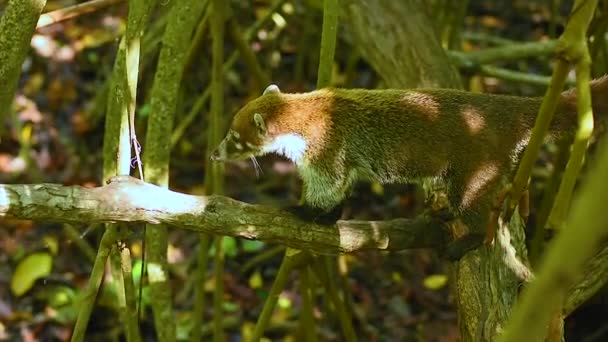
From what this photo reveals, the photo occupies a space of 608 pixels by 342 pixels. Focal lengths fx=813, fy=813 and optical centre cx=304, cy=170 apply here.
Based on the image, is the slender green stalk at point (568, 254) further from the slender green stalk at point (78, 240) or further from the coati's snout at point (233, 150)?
the slender green stalk at point (78, 240)

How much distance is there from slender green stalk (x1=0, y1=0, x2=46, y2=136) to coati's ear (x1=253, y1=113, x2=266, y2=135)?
2.82 ft

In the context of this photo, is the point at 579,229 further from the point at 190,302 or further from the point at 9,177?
the point at 9,177

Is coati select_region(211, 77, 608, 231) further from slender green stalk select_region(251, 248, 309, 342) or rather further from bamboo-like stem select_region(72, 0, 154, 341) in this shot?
bamboo-like stem select_region(72, 0, 154, 341)

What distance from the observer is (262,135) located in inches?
124

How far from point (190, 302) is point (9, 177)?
1529 millimetres

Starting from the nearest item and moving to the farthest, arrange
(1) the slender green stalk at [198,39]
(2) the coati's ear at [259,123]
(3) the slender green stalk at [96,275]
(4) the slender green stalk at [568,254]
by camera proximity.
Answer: (4) the slender green stalk at [568,254] < (3) the slender green stalk at [96,275] < (2) the coati's ear at [259,123] < (1) the slender green stalk at [198,39]

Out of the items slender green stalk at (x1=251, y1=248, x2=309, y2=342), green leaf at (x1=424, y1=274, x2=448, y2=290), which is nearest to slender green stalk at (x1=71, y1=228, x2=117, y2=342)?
slender green stalk at (x1=251, y1=248, x2=309, y2=342)

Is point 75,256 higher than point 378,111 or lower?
lower

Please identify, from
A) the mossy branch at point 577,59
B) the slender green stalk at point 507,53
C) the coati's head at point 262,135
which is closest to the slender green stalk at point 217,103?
the coati's head at point 262,135

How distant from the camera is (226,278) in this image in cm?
543

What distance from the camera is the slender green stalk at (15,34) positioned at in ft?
8.73

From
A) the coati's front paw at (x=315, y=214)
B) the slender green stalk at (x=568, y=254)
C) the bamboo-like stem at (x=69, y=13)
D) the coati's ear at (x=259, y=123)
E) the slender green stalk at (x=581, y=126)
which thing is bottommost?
the slender green stalk at (x=568, y=254)

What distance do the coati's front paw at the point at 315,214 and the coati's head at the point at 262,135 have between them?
287 mm

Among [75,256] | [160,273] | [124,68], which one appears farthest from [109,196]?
[75,256]
